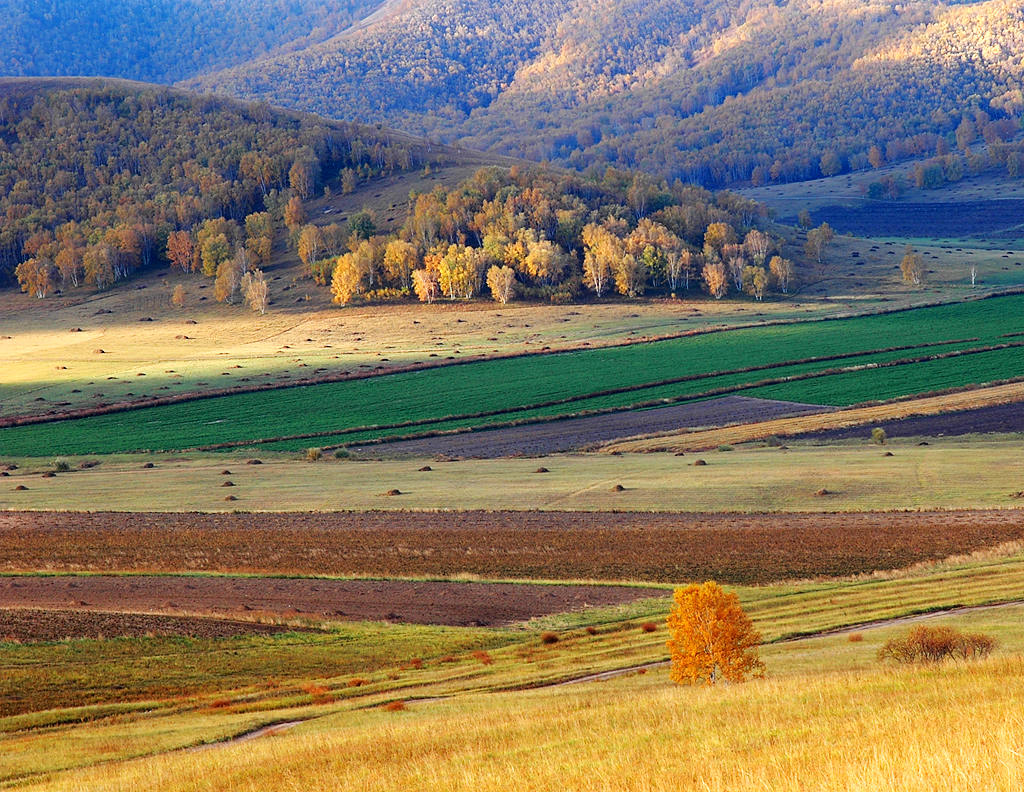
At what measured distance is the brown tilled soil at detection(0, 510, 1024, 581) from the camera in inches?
1714

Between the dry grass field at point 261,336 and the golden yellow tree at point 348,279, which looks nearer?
the dry grass field at point 261,336

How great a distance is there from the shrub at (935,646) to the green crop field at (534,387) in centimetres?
6164

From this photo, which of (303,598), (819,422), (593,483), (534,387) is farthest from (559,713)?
(534,387)

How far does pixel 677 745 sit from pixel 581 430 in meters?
66.7

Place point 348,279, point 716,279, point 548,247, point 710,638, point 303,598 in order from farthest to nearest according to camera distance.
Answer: point 548,247
point 348,279
point 716,279
point 303,598
point 710,638

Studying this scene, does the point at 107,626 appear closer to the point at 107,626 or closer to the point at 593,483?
the point at 107,626

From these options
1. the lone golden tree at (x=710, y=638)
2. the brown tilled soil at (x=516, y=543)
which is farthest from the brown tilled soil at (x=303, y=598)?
the lone golden tree at (x=710, y=638)

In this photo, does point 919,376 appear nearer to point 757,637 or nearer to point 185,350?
point 757,637

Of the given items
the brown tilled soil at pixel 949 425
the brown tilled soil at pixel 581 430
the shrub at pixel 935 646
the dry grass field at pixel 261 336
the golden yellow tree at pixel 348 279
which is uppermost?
the golden yellow tree at pixel 348 279

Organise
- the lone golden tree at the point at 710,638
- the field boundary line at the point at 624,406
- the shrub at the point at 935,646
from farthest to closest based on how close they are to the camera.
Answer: the field boundary line at the point at 624,406 < the lone golden tree at the point at 710,638 < the shrub at the point at 935,646

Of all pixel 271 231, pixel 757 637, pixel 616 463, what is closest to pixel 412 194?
pixel 271 231

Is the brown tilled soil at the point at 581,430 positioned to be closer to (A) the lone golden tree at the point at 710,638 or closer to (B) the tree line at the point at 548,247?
(A) the lone golden tree at the point at 710,638

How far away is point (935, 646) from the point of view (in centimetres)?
2536

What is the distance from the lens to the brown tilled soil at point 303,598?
3844 cm
